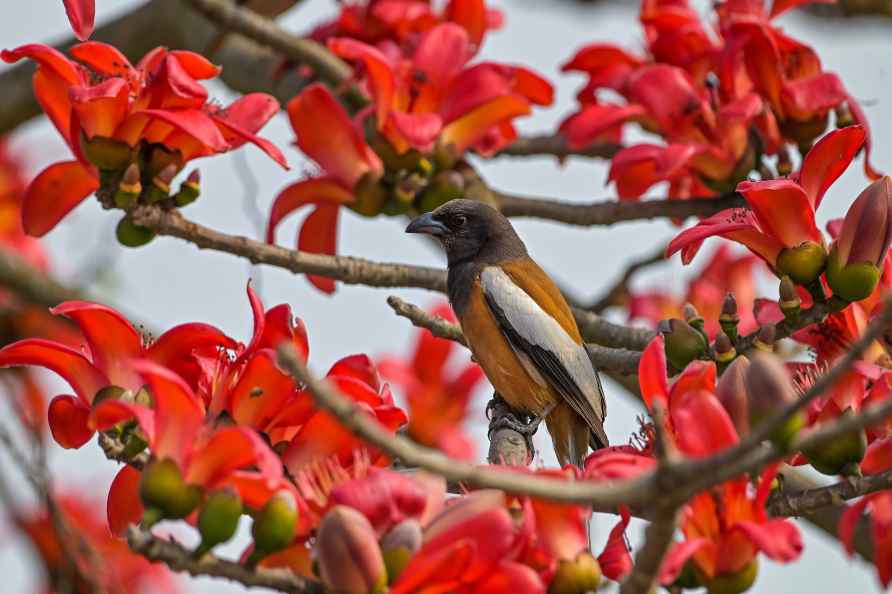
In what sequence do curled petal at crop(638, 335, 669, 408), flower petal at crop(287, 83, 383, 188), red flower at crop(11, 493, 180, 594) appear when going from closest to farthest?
curled petal at crop(638, 335, 669, 408) → flower petal at crop(287, 83, 383, 188) → red flower at crop(11, 493, 180, 594)

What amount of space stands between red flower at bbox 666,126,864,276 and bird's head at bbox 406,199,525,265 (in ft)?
4.58

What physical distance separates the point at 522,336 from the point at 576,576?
89.8 inches

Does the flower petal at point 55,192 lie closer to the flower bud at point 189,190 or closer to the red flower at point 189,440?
the flower bud at point 189,190

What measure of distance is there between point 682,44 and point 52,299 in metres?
2.95

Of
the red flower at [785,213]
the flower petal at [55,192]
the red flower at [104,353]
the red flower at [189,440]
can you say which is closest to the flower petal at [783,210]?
the red flower at [785,213]

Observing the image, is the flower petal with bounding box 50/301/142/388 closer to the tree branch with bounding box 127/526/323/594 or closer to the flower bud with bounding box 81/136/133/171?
the tree branch with bounding box 127/526/323/594

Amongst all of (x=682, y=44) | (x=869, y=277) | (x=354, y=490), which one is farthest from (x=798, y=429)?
(x=682, y=44)

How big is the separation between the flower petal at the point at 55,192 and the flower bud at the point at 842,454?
2045 millimetres

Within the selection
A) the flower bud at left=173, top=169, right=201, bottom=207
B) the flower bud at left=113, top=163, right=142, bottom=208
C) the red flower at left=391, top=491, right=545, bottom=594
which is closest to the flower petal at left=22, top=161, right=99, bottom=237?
the flower bud at left=113, top=163, right=142, bottom=208

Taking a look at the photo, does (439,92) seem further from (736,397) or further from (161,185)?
(736,397)

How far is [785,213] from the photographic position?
10.6 ft

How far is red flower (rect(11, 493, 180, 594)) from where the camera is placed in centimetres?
578

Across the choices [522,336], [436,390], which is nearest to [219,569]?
[522,336]

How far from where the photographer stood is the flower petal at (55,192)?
12.2ft
